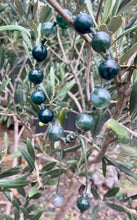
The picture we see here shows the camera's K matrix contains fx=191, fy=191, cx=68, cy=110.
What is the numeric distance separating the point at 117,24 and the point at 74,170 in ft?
2.55

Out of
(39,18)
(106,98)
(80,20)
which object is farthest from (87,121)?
(39,18)

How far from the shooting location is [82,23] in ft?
0.95

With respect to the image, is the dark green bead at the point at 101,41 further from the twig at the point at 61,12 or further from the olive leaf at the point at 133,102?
the olive leaf at the point at 133,102

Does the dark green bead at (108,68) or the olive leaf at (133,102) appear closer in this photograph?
the dark green bead at (108,68)

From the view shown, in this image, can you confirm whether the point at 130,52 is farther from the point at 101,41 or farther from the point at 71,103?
the point at 71,103

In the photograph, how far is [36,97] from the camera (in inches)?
17.5

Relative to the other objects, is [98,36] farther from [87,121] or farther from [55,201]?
[55,201]

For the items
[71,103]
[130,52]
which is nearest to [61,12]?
[130,52]

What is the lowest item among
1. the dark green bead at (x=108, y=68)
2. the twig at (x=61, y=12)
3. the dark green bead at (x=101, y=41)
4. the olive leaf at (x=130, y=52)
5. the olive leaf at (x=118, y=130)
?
the olive leaf at (x=118, y=130)

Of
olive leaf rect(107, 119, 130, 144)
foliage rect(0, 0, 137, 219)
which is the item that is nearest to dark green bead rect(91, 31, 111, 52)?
foliage rect(0, 0, 137, 219)

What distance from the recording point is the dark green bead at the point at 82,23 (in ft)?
0.96

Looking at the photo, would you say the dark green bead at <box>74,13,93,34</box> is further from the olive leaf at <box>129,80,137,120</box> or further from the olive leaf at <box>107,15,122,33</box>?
the olive leaf at <box>129,80,137,120</box>

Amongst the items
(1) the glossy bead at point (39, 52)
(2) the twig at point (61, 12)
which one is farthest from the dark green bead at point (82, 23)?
(1) the glossy bead at point (39, 52)

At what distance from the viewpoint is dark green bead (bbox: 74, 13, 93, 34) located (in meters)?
0.29
